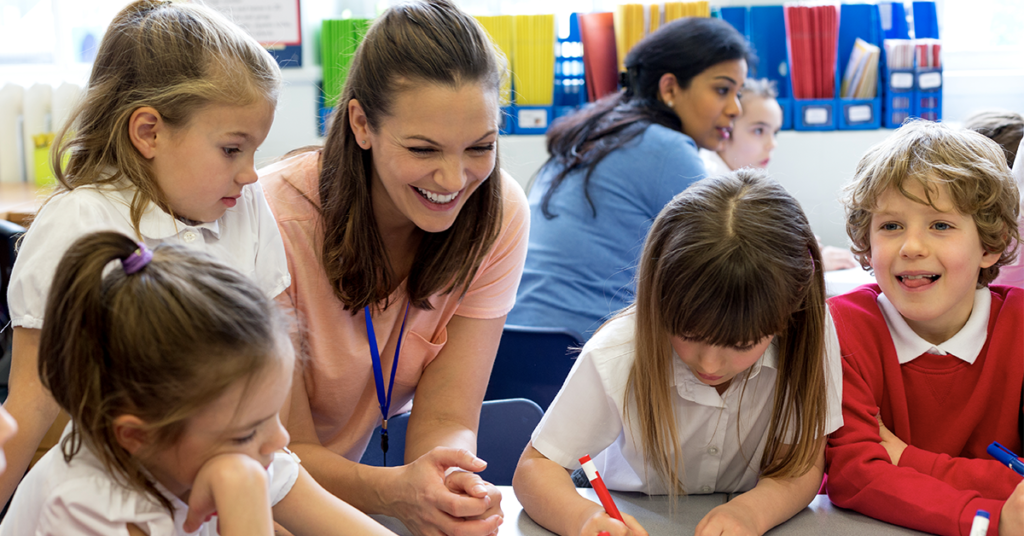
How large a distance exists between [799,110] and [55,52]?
324 cm

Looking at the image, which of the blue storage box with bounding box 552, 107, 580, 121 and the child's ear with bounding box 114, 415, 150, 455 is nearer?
the child's ear with bounding box 114, 415, 150, 455

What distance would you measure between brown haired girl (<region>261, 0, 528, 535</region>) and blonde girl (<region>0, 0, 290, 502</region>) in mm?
164

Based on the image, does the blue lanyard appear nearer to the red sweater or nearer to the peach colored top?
the peach colored top

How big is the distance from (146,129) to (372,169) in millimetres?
330

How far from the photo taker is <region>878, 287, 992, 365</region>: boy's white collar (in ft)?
3.82

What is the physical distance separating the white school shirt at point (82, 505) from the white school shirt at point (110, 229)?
0.67 feet

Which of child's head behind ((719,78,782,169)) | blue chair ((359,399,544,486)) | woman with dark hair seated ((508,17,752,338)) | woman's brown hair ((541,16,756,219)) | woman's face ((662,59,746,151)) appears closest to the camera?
blue chair ((359,399,544,486))

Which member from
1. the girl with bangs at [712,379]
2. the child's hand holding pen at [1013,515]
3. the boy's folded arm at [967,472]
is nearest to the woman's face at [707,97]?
the girl with bangs at [712,379]

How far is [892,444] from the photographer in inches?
43.7

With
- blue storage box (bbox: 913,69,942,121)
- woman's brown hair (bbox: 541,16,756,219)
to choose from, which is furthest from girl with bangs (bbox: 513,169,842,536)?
blue storage box (bbox: 913,69,942,121)

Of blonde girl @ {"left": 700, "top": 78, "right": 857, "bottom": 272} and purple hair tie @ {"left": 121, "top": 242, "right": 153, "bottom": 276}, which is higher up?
blonde girl @ {"left": 700, "top": 78, "right": 857, "bottom": 272}

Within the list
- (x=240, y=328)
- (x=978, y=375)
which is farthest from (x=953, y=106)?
(x=240, y=328)

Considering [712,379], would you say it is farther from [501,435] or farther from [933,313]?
[501,435]

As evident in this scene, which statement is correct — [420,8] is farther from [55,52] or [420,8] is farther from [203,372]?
[55,52]
